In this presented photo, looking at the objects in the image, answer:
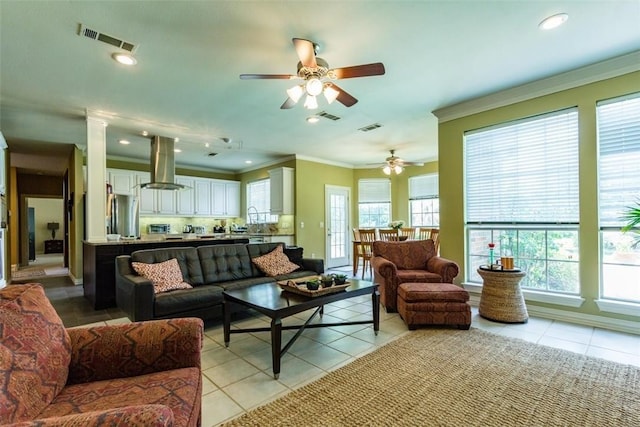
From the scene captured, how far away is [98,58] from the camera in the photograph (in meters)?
2.89

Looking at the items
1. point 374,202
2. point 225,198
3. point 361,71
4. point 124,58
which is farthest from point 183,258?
point 374,202

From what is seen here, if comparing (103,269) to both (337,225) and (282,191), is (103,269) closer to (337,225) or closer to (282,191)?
(282,191)

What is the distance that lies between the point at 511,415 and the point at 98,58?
4318 millimetres

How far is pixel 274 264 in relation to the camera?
4.06 meters

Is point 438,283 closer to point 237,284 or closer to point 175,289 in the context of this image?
point 237,284

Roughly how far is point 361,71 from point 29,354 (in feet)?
8.38

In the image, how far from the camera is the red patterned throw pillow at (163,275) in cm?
310

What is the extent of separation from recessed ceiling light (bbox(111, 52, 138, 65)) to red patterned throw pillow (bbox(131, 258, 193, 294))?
200 centimetres

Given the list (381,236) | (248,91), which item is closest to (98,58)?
(248,91)

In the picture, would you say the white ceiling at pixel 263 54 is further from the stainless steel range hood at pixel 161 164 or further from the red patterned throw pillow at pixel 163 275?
the red patterned throw pillow at pixel 163 275

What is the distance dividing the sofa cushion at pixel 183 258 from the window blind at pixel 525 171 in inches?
143

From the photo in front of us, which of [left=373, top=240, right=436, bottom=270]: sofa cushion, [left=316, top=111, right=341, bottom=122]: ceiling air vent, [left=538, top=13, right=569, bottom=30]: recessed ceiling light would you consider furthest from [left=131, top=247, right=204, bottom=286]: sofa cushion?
[left=538, top=13, right=569, bottom=30]: recessed ceiling light

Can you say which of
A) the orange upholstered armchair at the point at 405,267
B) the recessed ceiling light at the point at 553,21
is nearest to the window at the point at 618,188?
the recessed ceiling light at the point at 553,21

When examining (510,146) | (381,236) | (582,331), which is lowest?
(582,331)
